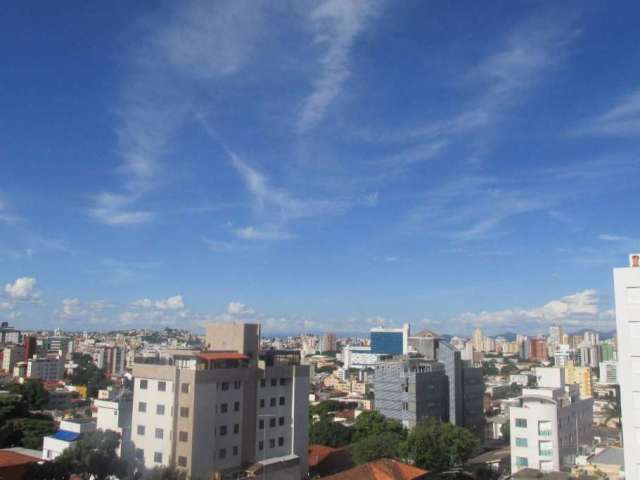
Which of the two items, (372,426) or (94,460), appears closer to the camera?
(94,460)

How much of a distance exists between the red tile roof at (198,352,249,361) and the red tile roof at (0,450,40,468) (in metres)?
10.0

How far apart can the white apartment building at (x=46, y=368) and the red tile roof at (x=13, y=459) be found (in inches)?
2560

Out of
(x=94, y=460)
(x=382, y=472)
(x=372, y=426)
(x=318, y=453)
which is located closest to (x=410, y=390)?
(x=372, y=426)

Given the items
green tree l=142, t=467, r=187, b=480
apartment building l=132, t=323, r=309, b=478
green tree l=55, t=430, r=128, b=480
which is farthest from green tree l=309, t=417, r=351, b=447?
green tree l=142, t=467, r=187, b=480

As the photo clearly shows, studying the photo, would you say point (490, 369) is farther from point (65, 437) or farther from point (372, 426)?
point (65, 437)

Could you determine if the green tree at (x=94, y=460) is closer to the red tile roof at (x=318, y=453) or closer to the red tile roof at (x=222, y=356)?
the red tile roof at (x=222, y=356)

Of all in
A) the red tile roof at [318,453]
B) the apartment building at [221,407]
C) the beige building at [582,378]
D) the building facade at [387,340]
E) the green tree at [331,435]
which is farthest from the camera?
the building facade at [387,340]

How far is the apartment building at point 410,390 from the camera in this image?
168 feet

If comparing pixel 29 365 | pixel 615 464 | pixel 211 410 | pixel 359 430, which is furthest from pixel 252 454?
pixel 29 365

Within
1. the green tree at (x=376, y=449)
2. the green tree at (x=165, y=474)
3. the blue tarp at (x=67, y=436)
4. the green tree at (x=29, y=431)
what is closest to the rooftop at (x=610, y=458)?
the green tree at (x=376, y=449)

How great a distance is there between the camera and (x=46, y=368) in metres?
92.7

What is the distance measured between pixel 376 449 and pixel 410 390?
53.1 ft

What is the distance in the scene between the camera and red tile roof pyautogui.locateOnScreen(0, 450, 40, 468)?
28.8 metres

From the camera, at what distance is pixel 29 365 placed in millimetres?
90250
